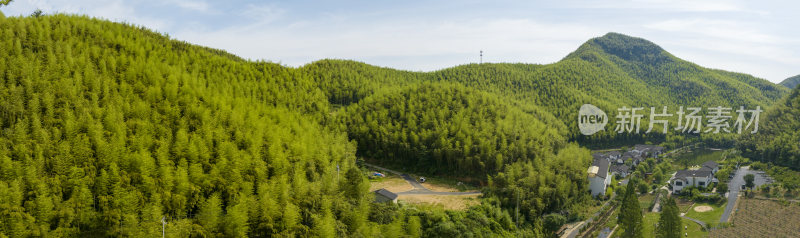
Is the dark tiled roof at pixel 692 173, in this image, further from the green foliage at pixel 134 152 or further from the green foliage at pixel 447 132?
the green foliage at pixel 134 152

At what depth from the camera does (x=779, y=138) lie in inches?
1827

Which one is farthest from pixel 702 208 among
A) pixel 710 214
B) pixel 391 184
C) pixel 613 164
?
pixel 391 184

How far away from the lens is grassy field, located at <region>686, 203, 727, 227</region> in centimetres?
2973

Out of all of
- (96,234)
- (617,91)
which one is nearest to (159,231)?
(96,234)

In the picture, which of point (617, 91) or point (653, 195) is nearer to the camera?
point (653, 195)

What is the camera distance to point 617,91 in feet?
251

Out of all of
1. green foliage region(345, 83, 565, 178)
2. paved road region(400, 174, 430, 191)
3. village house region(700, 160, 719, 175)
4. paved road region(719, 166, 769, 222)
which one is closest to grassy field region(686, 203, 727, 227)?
paved road region(719, 166, 769, 222)

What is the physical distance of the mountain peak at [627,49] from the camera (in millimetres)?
110269

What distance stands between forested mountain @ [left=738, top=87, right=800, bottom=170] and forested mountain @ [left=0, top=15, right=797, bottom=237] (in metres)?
25.0

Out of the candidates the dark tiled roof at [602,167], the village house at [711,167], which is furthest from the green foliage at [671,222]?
the village house at [711,167]

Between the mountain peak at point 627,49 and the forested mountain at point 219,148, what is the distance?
268 ft

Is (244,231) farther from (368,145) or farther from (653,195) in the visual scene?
(653,195)

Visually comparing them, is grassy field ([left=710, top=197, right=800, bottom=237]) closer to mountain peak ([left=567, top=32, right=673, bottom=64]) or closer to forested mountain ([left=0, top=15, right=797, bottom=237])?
forested mountain ([left=0, top=15, right=797, bottom=237])

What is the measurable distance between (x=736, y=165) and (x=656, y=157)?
7.89m
